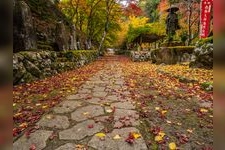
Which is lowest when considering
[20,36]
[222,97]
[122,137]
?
[122,137]

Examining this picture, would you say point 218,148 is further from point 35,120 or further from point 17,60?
point 17,60

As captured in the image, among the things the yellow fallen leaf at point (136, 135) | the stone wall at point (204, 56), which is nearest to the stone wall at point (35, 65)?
the yellow fallen leaf at point (136, 135)

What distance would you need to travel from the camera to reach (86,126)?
2.92 m

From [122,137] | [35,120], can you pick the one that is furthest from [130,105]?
[35,120]

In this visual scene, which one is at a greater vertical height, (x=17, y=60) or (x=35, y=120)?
A: (x=17, y=60)

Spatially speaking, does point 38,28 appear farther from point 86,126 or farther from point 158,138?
point 158,138

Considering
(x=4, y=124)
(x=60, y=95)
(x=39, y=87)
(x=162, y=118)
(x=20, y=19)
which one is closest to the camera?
(x=4, y=124)

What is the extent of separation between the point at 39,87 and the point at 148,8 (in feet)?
120

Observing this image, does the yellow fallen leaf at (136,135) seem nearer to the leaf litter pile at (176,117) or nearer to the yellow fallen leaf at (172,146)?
the leaf litter pile at (176,117)

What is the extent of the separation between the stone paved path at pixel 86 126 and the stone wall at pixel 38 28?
3.33 metres

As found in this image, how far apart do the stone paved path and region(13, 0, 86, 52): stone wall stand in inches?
131

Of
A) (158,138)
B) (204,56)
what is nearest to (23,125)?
(158,138)

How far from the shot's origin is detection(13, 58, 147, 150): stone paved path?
238cm

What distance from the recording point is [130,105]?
157 inches
